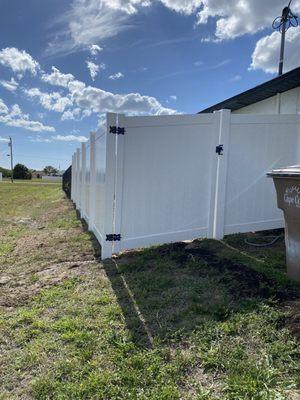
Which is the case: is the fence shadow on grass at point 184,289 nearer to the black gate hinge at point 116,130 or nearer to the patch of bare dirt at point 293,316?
the patch of bare dirt at point 293,316

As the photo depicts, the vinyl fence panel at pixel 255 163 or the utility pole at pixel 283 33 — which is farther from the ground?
the utility pole at pixel 283 33

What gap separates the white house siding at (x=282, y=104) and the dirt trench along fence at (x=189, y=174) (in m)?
0.89

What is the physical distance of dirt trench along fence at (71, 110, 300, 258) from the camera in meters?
4.90

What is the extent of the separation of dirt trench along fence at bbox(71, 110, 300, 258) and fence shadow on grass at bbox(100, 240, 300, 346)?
56 cm

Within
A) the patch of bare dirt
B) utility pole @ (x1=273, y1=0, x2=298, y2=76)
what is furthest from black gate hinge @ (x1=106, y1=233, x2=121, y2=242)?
utility pole @ (x1=273, y1=0, x2=298, y2=76)

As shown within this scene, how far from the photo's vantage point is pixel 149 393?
7.06 feet

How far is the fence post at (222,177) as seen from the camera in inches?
206

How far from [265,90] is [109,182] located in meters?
3.63

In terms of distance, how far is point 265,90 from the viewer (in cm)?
652

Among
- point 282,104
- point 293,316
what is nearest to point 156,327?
point 293,316

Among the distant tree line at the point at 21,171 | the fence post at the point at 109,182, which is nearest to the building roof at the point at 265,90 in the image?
the fence post at the point at 109,182

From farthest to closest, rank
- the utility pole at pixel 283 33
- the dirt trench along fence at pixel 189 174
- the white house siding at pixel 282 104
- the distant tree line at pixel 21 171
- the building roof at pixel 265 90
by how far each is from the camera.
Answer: the distant tree line at pixel 21 171, the utility pole at pixel 283 33, the white house siding at pixel 282 104, the building roof at pixel 265 90, the dirt trench along fence at pixel 189 174

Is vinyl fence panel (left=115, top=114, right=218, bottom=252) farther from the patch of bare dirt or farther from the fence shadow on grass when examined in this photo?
the patch of bare dirt

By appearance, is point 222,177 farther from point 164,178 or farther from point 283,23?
point 283,23
